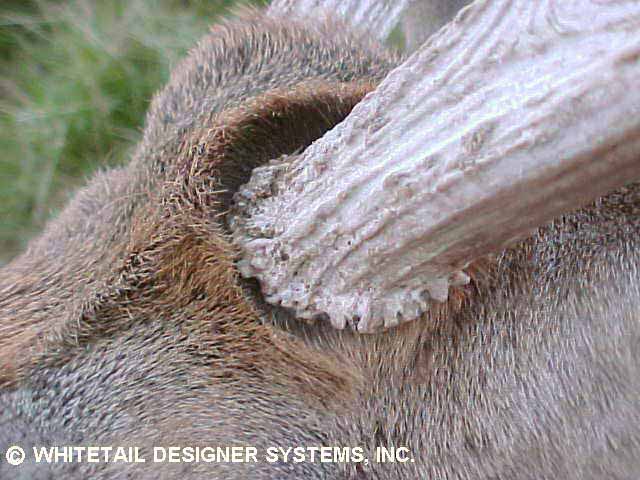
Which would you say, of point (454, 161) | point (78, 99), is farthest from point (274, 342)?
point (78, 99)

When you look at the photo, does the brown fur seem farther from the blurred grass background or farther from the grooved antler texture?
the blurred grass background

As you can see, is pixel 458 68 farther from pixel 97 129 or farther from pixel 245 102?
pixel 97 129

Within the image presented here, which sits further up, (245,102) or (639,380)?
(245,102)

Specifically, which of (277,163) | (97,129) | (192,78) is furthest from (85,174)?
(277,163)

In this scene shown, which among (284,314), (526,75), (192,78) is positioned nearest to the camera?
→ (526,75)

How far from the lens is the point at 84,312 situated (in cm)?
103

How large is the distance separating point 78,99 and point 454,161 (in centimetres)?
188

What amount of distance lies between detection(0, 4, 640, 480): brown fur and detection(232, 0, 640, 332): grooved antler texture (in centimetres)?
11

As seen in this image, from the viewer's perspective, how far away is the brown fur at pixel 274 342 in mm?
1029

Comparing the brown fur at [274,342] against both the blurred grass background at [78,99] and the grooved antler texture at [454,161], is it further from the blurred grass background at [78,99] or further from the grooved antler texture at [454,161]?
the blurred grass background at [78,99]

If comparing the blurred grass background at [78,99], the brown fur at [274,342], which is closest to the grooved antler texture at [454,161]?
the brown fur at [274,342]

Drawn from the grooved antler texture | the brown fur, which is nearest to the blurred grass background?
the brown fur

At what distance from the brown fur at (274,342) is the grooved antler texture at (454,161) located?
11cm

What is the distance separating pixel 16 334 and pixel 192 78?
1.48ft
